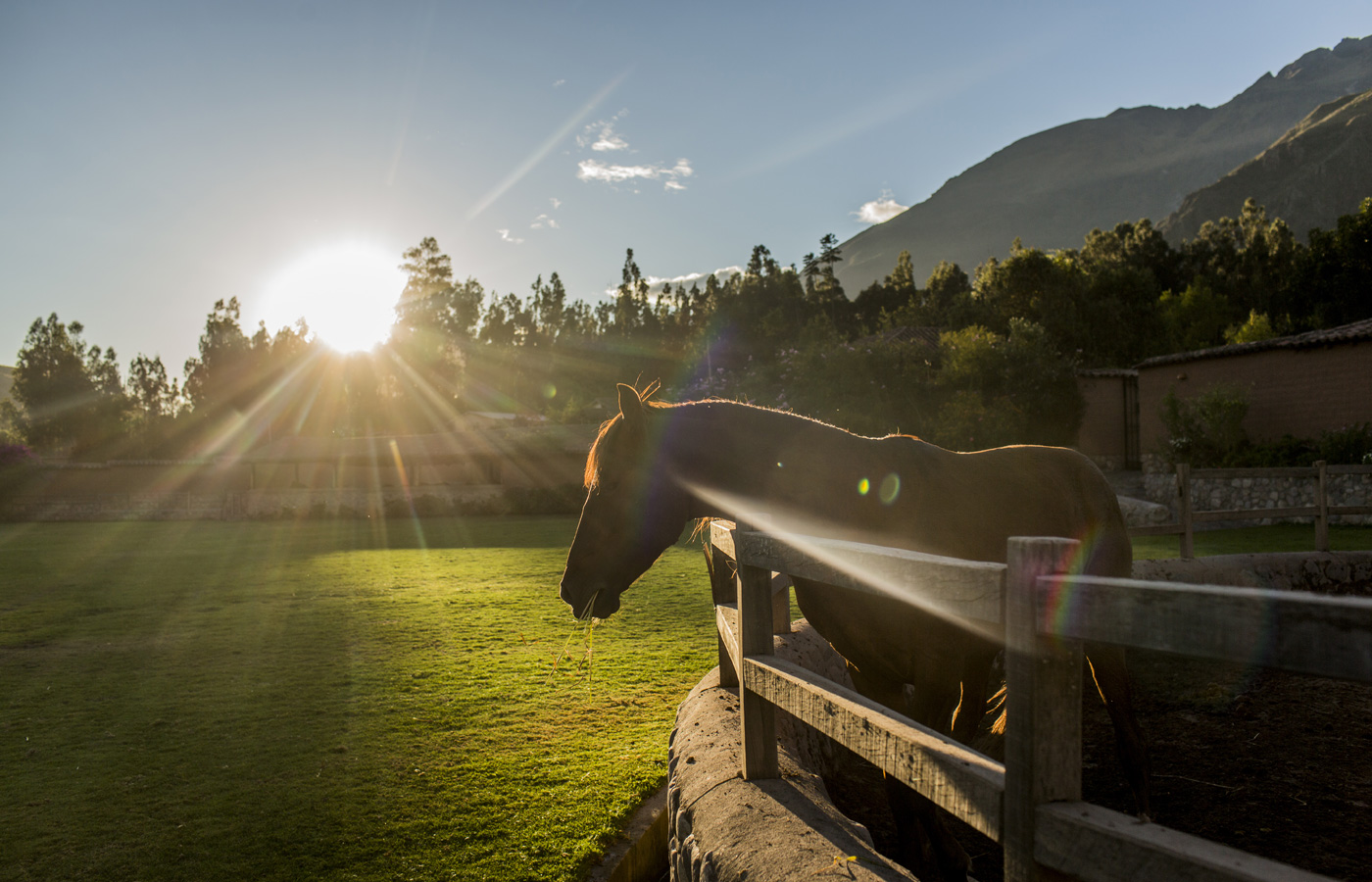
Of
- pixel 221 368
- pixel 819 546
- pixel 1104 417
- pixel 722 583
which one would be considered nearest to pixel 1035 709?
pixel 819 546

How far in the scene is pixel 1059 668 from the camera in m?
1.21

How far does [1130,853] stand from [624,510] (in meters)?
2.17

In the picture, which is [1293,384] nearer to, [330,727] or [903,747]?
[330,727]

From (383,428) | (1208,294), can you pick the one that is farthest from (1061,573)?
(383,428)

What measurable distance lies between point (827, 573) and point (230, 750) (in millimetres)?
3945

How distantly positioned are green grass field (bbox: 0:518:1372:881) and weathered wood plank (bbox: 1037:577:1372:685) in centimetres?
248

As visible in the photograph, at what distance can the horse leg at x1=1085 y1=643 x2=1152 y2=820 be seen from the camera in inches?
129

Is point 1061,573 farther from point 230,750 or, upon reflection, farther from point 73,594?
point 73,594

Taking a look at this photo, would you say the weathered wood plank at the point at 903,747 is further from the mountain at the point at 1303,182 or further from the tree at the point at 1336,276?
the mountain at the point at 1303,182

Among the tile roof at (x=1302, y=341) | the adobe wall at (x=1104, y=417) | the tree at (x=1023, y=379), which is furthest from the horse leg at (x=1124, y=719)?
the adobe wall at (x=1104, y=417)

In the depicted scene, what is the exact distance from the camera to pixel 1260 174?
13138 centimetres

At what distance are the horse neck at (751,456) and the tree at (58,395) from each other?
68847 millimetres

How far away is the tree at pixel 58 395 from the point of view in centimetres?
5862

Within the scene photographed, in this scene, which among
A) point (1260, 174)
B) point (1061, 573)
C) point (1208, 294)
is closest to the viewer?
point (1061, 573)
